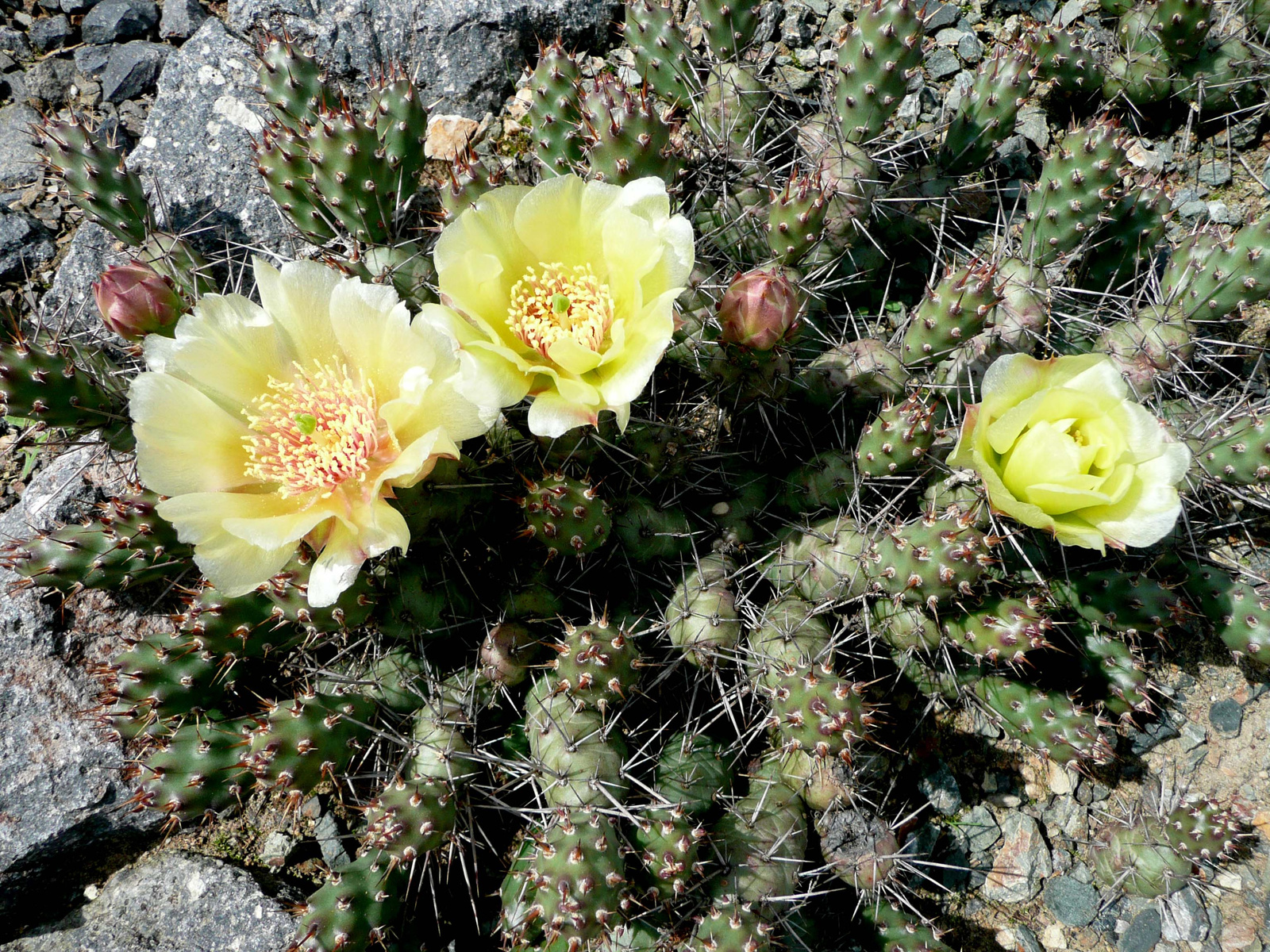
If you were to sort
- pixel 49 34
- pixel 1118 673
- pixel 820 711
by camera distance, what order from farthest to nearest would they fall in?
pixel 49 34, pixel 1118 673, pixel 820 711

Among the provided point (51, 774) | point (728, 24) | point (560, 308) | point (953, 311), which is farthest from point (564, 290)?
point (51, 774)

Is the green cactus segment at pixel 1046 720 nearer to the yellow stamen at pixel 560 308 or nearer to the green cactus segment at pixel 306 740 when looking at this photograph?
the yellow stamen at pixel 560 308

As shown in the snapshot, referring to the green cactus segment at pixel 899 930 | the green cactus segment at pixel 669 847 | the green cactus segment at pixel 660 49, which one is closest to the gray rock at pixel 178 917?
the green cactus segment at pixel 669 847

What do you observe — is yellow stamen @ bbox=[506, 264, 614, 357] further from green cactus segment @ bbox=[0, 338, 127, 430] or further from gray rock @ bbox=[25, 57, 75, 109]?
gray rock @ bbox=[25, 57, 75, 109]

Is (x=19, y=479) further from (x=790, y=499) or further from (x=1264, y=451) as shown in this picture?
(x=1264, y=451)

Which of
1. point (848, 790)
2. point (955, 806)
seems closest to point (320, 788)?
point (848, 790)

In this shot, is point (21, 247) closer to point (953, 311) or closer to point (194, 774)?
point (194, 774)
